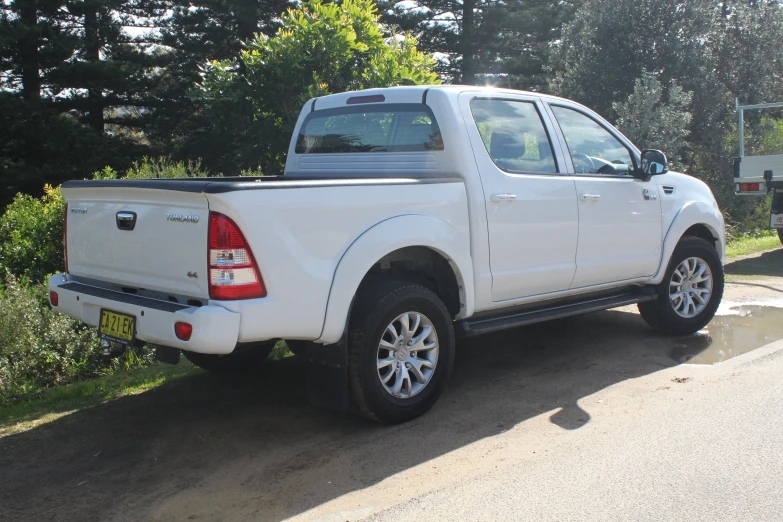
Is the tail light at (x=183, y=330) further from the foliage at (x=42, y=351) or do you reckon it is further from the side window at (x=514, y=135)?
the side window at (x=514, y=135)

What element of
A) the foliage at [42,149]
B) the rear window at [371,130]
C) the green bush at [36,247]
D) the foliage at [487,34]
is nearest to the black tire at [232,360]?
the rear window at [371,130]

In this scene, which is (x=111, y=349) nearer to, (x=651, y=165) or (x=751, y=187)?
(x=651, y=165)

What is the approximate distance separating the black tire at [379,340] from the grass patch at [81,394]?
188 cm

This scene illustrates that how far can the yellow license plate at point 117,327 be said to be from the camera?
4.26m

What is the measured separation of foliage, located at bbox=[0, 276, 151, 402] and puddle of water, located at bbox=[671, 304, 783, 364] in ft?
14.5

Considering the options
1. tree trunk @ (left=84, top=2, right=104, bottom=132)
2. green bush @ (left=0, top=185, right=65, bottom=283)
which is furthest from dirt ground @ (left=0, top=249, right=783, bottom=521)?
tree trunk @ (left=84, top=2, right=104, bottom=132)

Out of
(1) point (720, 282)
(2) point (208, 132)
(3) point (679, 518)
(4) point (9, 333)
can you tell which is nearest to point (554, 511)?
(3) point (679, 518)

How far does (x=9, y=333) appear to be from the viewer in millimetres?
6055

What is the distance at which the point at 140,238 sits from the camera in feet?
14.2

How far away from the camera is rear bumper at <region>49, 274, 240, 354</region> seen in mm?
3877

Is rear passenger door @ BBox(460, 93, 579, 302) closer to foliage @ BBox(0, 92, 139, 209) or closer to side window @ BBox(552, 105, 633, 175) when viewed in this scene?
side window @ BBox(552, 105, 633, 175)

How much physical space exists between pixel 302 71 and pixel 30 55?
1336cm

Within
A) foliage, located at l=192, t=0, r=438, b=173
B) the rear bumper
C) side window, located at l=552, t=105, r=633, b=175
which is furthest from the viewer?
foliage, located at l=192, t=0, r=438, b=173

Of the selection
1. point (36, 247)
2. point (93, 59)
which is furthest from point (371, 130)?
point (93, 59)
